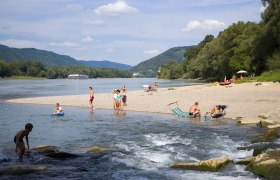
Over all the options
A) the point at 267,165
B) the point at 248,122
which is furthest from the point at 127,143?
the point at 248,122

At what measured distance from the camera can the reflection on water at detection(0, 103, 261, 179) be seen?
13.8 meters

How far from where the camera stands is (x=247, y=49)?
88562 mm

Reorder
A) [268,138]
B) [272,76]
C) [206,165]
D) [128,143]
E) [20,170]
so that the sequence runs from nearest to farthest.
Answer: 1. [20,170]
2. [206,165]
3. [268,138]
4. [128,143]
5. [272,76]

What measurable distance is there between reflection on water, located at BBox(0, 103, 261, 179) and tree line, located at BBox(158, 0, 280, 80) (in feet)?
140

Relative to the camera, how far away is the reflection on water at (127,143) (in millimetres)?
13766

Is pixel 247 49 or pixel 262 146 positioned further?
pixel 247 49

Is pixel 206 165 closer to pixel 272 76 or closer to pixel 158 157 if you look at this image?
pixel 158 157

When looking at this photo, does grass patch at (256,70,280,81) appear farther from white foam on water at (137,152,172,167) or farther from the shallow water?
white foam on water at (137,152,172,167)

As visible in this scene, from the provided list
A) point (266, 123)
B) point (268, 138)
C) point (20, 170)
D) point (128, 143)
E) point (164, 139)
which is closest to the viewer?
point (20, 170)

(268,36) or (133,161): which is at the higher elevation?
(268,36)

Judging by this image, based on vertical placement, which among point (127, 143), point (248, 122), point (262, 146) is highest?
point (248, 122)

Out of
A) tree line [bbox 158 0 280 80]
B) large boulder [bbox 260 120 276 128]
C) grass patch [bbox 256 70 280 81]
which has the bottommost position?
large boulder [bbox 260 120 276 128]

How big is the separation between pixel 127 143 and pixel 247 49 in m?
74.5

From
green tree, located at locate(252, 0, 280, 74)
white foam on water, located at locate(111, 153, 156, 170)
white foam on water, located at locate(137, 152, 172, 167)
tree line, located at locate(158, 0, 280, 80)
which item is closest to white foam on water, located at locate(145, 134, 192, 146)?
white foam on water, located at locate(137, 152, 172, 167)
